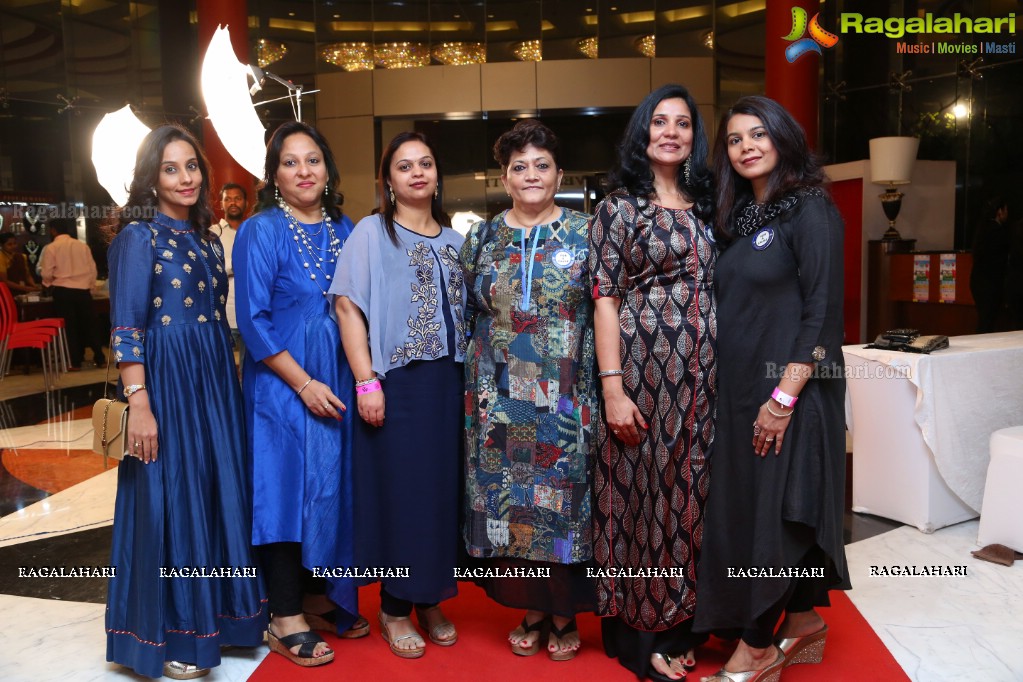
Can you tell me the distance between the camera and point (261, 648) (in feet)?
8.77

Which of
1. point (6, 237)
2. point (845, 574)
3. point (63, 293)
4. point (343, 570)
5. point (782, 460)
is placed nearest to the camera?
point (782, 460)

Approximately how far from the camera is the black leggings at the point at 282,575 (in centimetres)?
259

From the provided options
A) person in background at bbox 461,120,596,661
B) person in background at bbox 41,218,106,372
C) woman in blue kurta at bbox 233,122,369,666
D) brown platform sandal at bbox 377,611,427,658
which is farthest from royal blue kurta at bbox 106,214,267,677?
person in background at bbox 41,218,106,372

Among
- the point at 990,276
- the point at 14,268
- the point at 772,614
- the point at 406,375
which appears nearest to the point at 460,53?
the point at 14,268

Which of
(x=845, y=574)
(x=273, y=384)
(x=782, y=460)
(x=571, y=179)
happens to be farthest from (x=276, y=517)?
(x=571, y=179)

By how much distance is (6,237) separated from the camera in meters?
9.78

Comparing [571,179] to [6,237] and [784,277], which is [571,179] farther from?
Answer: [784,277]

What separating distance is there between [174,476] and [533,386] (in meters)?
1.07

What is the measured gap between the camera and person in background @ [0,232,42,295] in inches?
374

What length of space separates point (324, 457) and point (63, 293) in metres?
7.96

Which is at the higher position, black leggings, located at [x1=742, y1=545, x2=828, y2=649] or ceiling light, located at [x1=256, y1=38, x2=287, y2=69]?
ceiling light, located at [x1=256, y1=38, x2=287, y2=69]

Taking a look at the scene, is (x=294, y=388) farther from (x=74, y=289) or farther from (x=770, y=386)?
(x=74, y=289)

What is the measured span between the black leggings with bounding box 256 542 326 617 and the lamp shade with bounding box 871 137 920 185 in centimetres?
682

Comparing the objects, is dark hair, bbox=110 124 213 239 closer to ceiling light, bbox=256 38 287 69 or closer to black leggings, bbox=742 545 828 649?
black leggings, bbox=742 545 828 649
